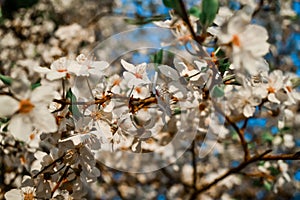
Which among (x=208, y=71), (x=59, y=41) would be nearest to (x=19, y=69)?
(x=59, y=41)

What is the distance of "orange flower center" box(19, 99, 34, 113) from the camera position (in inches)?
26.4

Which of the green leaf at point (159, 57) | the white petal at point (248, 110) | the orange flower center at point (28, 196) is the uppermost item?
the green leaf at point (159, 57)

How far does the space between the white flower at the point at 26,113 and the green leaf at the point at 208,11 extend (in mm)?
283

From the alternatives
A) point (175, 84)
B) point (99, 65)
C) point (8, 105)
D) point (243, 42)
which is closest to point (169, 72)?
point (175, 84)

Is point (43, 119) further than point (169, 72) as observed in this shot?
No

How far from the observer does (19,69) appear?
2.03 m

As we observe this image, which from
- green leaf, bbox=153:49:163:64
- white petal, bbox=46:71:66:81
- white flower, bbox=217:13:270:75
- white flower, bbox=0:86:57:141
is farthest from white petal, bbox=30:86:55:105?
green leaf, bbox=153:49:163:64

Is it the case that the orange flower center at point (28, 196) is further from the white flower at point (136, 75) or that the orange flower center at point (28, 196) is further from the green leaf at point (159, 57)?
the green leaf at point (159, 57)

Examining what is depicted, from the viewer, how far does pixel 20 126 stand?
2.20 ft

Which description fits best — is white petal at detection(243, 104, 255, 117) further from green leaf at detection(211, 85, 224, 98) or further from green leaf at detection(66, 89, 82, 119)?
green leaf at detection(66, 89, 82, 119)

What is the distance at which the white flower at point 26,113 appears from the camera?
0.67 m

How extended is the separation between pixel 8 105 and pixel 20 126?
0.03 m

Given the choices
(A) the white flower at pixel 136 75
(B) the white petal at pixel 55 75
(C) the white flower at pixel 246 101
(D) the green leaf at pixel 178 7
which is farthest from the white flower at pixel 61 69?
(C) the white flower at pixel 246 101

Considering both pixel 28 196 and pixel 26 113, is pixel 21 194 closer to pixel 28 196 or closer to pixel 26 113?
pixel 28 196
